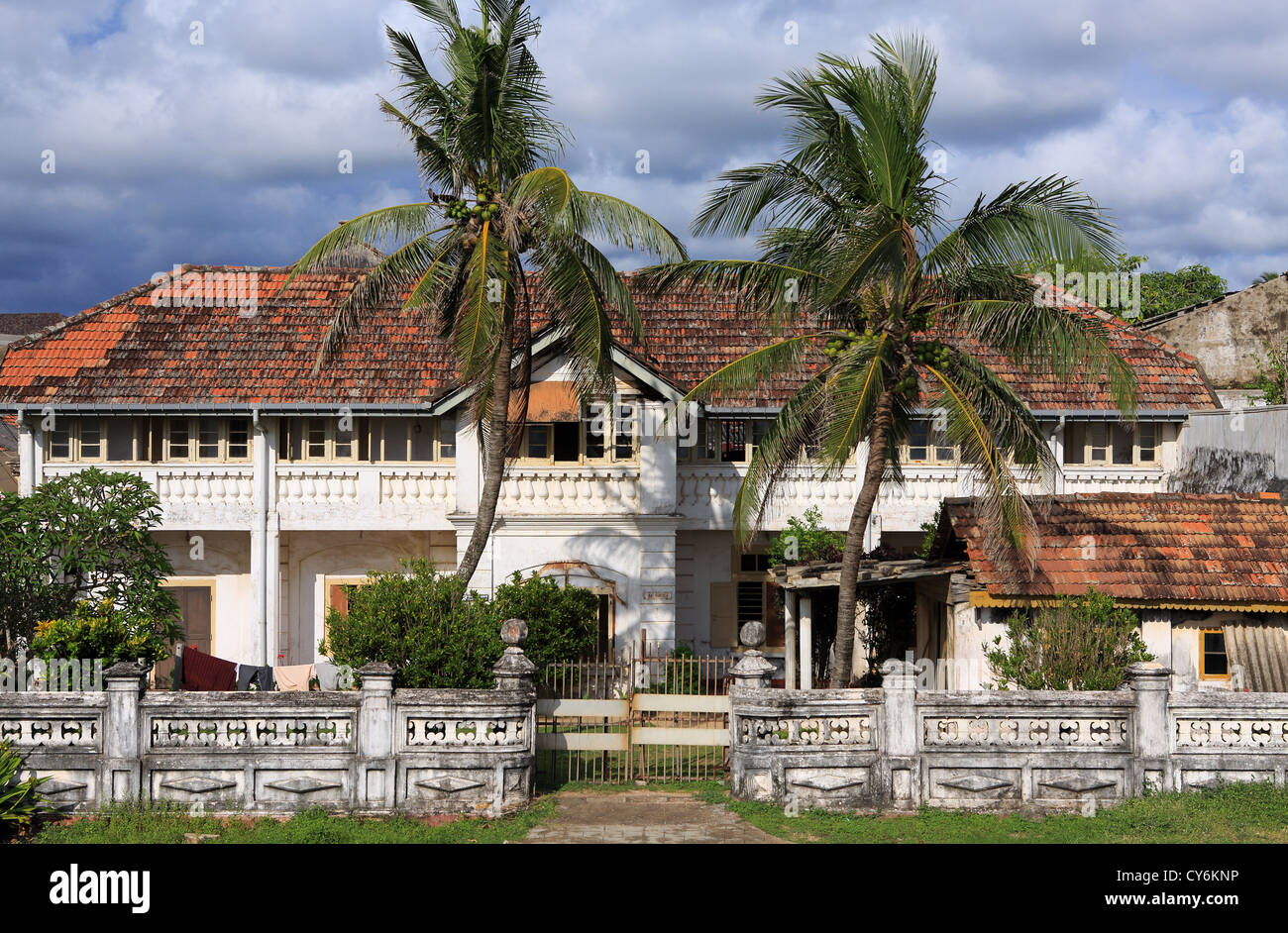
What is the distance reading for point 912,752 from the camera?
40.9 ft

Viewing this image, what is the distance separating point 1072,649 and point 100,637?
37.6 ft

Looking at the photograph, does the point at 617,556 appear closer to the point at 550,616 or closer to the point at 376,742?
the point at 550,616

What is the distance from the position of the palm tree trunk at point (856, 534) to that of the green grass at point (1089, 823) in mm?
2070

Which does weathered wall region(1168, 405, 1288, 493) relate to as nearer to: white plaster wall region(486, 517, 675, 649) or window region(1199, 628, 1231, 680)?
window region(1199, 628, 1231, 680)

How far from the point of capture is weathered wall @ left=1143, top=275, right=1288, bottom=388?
26.5 m

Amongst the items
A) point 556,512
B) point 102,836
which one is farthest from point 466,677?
point 556,512

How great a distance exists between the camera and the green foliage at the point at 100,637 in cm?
1423

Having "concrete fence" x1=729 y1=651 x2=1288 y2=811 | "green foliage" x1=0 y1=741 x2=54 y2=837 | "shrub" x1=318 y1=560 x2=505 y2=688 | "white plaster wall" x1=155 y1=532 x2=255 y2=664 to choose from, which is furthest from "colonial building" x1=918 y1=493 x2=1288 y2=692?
"white plaster wall" x1=155 y1=532 x2=255 y2=664

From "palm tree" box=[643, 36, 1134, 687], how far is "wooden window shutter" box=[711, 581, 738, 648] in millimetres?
8375

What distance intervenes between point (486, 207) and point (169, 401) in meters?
9.48

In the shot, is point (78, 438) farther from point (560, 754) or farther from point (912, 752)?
point (912, 752)

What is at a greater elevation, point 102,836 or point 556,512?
point 556,512

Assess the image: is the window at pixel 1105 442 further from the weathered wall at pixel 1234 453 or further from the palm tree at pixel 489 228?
the palm tree at pixel 489 228

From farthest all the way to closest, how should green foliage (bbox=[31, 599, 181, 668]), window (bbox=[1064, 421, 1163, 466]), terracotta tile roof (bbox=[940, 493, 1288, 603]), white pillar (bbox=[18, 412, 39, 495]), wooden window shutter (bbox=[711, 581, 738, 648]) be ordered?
wooden window shutter (bbox=[711, 581, 738, 648]), window (bbox=[1064, 421, 1163, 466]), white pillar (bbox=[18, 412, 39, 495]), terracotta tile roof (bbox=[940, 493, 1288, 603]), green foliage (bbox=[31, 599, 181, 668])
